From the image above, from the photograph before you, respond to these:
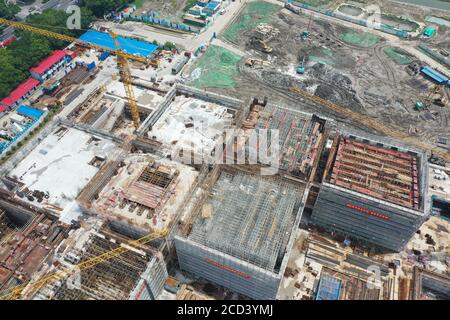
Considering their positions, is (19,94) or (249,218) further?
(19,94)

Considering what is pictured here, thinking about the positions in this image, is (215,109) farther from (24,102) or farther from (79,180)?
(24,102)

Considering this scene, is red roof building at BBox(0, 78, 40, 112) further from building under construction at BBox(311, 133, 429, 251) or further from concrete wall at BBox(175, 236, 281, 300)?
building under construction at BBox(311, 133, 429, 251)

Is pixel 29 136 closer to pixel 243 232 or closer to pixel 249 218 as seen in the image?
pixel 249 218

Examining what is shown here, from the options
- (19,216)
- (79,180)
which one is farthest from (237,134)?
(19,216)

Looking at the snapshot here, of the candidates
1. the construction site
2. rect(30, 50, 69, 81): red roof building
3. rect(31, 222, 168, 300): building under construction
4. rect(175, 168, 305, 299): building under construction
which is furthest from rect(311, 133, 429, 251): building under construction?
rect(30, 50, 69, 81): red roof building

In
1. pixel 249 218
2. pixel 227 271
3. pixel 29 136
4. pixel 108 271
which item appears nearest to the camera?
pixel 108 271

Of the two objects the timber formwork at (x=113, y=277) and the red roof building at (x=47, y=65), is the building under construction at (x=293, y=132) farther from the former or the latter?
the red roof building at (x=47, y=65)

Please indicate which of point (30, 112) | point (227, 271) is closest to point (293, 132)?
point (227, 271)
